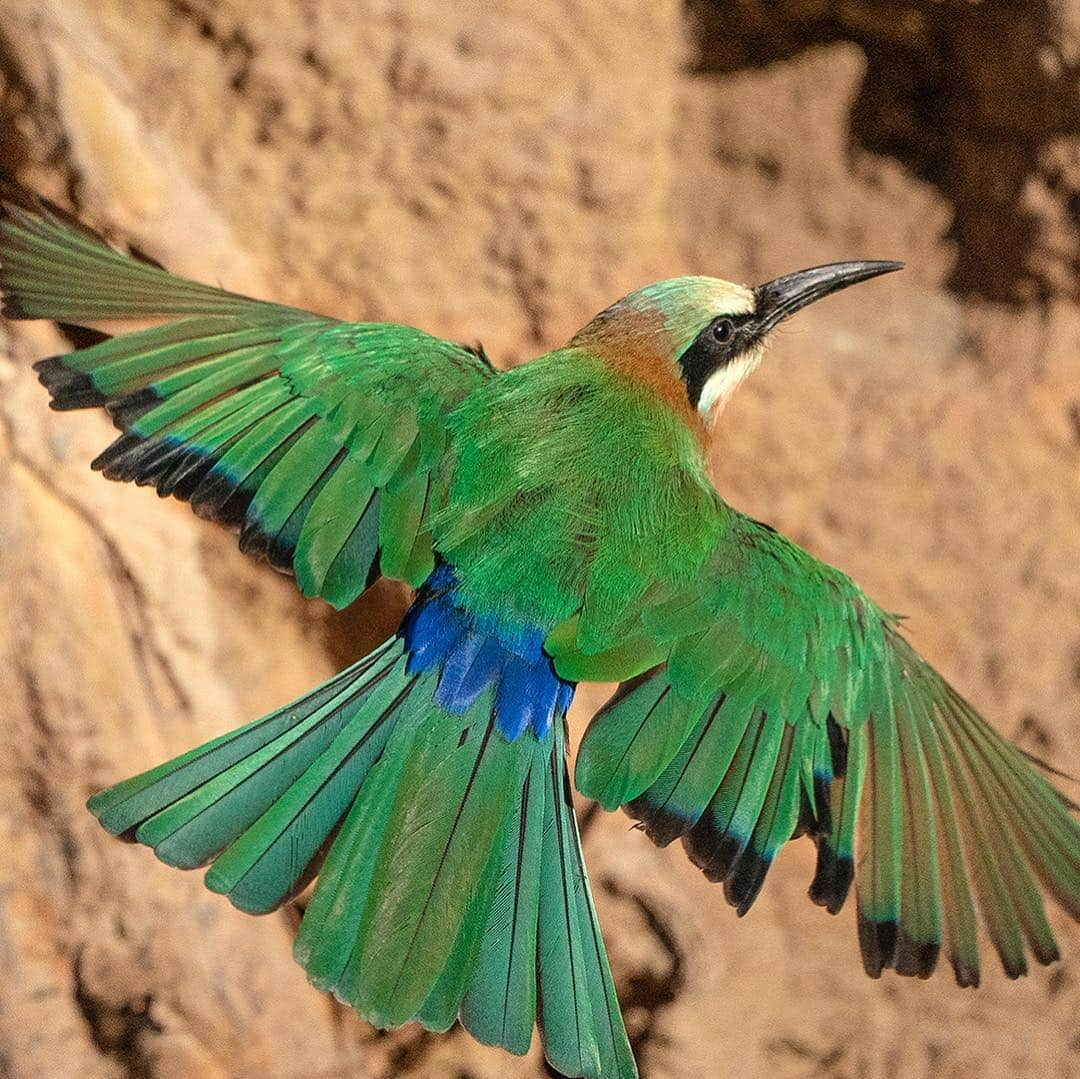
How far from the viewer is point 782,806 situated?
1777 millimetres

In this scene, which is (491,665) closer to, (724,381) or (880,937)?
(880,937)

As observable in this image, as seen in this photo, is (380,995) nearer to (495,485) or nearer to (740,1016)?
(495,485)

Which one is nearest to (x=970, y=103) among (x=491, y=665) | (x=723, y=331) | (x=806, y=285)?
(x=806, y=285)

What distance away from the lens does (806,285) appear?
2320 mm

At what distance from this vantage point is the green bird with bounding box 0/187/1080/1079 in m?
1.66

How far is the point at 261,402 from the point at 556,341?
3.20 ft

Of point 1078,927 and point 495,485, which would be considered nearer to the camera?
point 495,485

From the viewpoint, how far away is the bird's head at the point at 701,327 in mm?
2189

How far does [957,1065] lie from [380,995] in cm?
129

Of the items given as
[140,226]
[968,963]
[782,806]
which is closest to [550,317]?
[140,226]

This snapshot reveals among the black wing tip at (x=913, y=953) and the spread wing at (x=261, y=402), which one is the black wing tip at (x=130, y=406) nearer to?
the spread wing at (x=261, y=402)

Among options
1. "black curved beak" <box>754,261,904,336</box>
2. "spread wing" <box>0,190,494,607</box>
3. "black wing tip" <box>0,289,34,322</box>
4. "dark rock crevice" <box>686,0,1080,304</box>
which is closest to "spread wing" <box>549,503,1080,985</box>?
"spread wing" <box>0,190,494,607</box>

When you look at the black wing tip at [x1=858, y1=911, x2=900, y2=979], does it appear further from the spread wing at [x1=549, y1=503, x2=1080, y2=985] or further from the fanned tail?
the fanned tail

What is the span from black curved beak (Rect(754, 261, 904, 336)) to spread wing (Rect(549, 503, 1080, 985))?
1.93 ft
